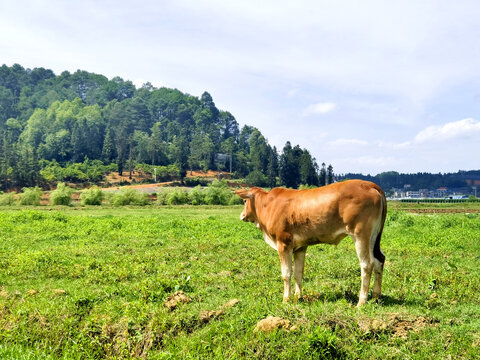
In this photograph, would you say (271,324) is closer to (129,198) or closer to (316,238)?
(316,238)

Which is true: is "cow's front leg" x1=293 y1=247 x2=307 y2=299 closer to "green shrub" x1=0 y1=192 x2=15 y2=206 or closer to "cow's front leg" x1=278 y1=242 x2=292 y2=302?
"cow's front leg" x1=278 y1=242 x2=292 y2=302

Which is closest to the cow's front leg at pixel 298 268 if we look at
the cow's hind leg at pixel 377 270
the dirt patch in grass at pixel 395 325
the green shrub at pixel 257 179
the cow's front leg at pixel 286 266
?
the cow's front leg at pixel 286 266

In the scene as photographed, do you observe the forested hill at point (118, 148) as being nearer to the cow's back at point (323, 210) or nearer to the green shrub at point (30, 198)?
the green shrub at point (30, 198)

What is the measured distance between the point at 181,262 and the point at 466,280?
23.0 ft

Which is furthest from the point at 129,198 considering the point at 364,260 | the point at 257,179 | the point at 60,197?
the point at 257,179

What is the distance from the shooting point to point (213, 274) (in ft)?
33.1

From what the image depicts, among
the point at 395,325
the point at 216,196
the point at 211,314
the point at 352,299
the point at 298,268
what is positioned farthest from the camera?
the point at 216,196

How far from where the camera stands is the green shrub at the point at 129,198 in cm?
5156

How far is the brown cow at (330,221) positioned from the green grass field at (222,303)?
65 cm

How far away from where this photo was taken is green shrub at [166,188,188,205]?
55.2 meters

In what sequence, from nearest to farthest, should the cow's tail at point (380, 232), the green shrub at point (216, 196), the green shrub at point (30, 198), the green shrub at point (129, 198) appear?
the cow's tail at point (380, 232) < the green shrub at point (30, 198) < the green shrub at point (129, 198) < the green shrub at point (216, 196)

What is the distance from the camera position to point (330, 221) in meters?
7.18

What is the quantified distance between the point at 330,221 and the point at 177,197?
49.9 meters

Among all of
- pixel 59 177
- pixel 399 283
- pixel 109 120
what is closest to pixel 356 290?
pixel 399 283
